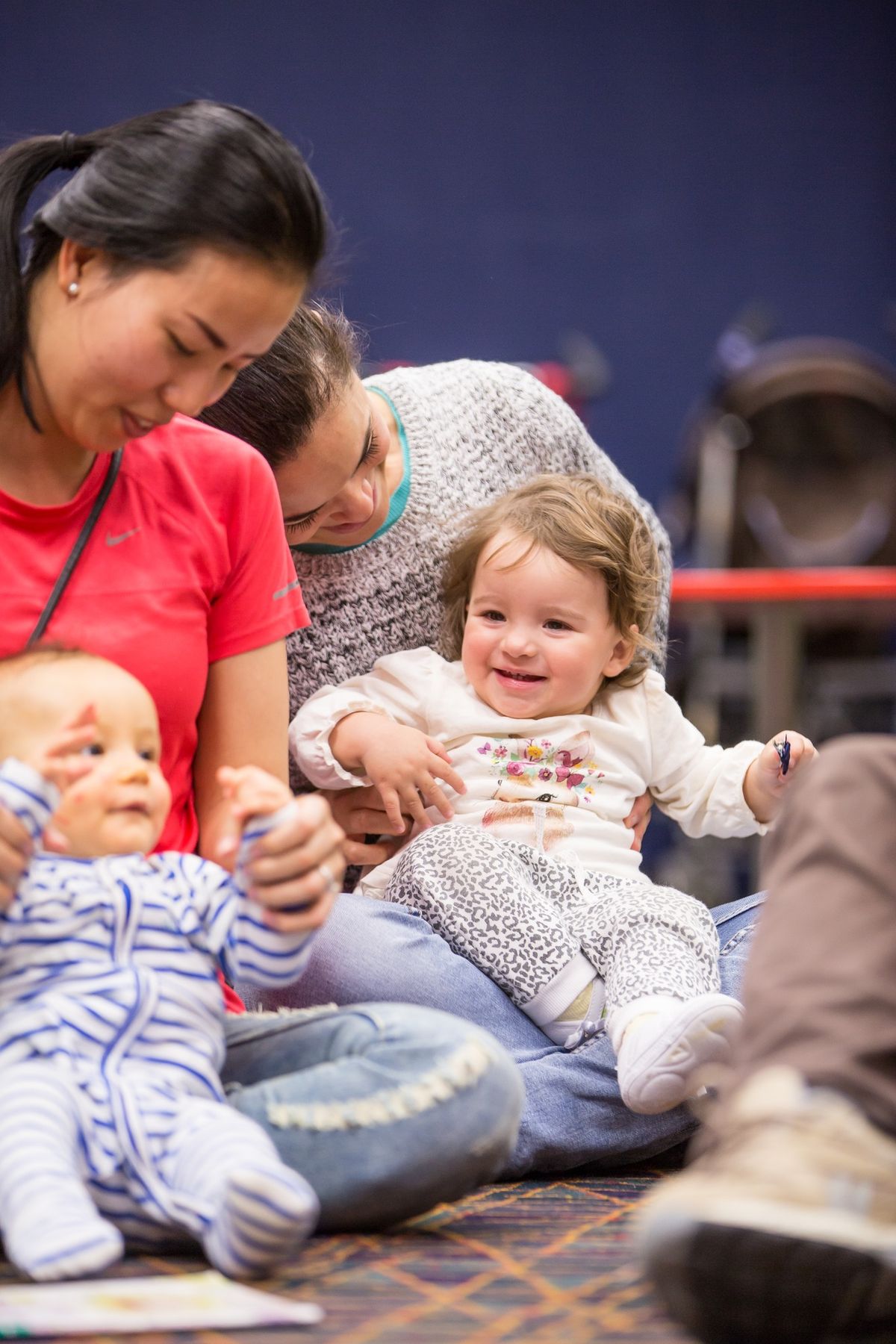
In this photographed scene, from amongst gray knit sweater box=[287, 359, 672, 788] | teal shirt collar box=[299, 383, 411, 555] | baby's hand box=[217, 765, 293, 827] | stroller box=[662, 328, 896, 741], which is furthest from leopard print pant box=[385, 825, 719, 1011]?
stroller box=[662, 328, 896, 741]

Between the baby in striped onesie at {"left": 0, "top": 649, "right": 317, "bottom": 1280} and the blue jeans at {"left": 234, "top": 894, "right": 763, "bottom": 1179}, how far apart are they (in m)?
0.34

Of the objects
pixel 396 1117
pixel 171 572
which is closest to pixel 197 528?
pixel 171 572

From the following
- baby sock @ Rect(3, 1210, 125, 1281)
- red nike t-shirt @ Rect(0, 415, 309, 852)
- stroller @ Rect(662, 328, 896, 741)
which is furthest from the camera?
stroller @ Rect(662, 328, 896, 741)

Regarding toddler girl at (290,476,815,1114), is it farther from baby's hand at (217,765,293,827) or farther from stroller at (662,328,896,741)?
stroller at (662,328,896,741)

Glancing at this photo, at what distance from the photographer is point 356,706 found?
6.10 ft

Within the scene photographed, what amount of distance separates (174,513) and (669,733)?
0.78m

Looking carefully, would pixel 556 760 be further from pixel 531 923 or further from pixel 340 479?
pixel 340 479

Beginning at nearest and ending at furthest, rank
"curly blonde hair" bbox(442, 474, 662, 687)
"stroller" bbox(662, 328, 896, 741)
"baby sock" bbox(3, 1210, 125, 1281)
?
"baby sock" bbox(3, 1210, 125, 1281) < "curly blonde hair" bbox(442, 474, 662, 687) < "stroller" bbox(662, 328, 896, 741)

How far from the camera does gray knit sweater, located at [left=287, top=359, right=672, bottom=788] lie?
1.96 m

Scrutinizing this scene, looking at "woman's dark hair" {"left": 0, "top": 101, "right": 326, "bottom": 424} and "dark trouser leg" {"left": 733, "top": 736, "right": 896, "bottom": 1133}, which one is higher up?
"woman's dark hair" {"left": 0, "top": 101, "right": 326, "bottom": 424}

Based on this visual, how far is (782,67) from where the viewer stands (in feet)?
17.6

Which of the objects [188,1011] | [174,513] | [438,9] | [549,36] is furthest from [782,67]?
[188,1011]

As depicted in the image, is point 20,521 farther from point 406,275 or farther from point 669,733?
point 406,275

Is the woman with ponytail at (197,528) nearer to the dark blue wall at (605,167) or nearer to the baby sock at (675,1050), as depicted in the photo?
the baby sock at (675,1050)
